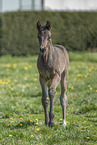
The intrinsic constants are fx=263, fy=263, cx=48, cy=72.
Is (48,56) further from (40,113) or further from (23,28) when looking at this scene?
(23,28)

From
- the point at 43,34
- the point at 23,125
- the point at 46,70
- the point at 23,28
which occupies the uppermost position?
the point at 43,34

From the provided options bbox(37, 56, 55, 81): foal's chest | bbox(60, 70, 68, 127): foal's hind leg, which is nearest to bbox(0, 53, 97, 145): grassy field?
bbox(60, 70, 68, 127): foal's hind leg

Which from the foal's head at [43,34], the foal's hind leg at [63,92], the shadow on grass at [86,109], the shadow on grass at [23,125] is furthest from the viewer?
the shadow on grass at [86,109]

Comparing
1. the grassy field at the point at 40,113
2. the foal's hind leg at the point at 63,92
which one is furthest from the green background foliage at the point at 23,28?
the foal's hind leg at the point at 63,92

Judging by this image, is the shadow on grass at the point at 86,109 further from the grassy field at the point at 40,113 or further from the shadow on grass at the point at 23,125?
the shadow on grass at the point at 23,125

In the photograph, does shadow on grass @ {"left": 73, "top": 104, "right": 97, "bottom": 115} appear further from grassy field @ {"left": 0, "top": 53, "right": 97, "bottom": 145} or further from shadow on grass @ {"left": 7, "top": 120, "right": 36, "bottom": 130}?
shadow on grass @ {"left": 7, "top": 120, "right": 36, "bottom": 130}

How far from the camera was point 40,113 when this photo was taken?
6043 millimetres

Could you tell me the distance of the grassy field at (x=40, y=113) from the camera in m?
4.32

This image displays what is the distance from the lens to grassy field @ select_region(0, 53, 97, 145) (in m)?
4.32

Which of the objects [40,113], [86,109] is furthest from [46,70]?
[86,109]

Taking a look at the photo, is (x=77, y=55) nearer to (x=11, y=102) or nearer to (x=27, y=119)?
(x=11, y=102)

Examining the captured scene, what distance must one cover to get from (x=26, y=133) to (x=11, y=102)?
8.16ft

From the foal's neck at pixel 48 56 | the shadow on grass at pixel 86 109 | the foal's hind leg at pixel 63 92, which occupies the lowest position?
the shadow on grass at pixel 86 109

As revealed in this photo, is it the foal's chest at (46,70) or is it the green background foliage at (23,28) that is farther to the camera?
the green background foliage at (23,28)
